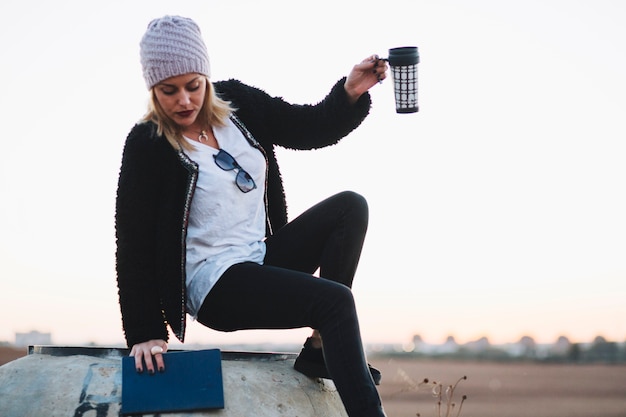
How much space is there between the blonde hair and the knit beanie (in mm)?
71

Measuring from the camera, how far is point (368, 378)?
352 centimetres

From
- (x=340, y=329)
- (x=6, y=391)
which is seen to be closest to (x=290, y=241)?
(x=340, y=329)

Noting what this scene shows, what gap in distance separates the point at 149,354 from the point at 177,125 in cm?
90

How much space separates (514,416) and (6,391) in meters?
16.7

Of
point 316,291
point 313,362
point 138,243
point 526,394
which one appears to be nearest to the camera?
point 316,291

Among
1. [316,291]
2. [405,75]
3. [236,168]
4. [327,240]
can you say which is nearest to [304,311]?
[316,291]

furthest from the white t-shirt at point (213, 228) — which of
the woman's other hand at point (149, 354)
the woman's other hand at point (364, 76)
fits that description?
the woman's other hand at point (364, 76)

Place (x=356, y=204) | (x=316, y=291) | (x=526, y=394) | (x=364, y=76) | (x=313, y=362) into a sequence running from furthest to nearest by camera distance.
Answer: (x=526, y=394)
(x=364, y=76)
(x=313, y=362)
(x=356, y=204)
(x=316, y=291)

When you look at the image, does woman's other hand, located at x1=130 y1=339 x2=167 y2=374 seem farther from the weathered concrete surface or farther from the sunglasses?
the sunglasses

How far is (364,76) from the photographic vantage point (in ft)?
13.6

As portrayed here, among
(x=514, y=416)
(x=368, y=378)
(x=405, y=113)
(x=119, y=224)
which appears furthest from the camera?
(x=514, y=416)

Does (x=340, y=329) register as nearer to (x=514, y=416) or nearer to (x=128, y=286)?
(x=128, y=286)

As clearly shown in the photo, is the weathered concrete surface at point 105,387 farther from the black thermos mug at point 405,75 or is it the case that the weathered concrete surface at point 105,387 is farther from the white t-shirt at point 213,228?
the black thermos mug at point 405,75

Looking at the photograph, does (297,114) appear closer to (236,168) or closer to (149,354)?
(236,168)
